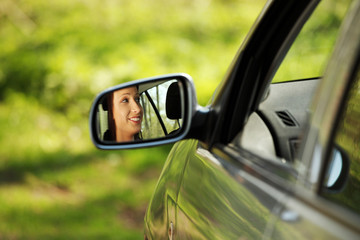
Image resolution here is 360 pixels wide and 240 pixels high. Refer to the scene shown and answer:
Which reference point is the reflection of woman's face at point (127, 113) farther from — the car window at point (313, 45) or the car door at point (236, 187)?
the car window at point (313, 45)

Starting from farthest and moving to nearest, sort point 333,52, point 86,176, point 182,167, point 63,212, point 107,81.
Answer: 1. point 107,81
2. point 86,176
3. point 63,212
4. point 182,167
5. point 333,52

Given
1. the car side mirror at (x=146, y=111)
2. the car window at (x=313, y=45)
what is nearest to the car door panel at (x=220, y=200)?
the car side mirror at (x=146, y=111)

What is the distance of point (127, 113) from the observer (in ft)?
7.50

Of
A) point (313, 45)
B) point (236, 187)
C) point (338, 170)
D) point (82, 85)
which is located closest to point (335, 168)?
point (338, 170)

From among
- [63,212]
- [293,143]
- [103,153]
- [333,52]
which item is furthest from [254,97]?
[103,153]

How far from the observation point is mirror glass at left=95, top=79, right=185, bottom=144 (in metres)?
2.20

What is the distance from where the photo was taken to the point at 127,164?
7.06m

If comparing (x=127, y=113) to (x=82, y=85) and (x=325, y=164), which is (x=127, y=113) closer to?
(x=325, y=164)

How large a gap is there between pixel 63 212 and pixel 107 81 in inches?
131

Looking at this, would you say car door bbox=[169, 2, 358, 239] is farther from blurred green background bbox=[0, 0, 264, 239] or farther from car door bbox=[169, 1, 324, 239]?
blurred green background bbox=[0, 0, 264, 239]

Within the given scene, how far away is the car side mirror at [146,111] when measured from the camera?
2.16 metres

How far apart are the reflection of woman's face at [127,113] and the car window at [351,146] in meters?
0.85

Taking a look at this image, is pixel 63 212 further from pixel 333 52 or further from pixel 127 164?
pixel 333 52

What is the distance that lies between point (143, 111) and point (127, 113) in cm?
7
